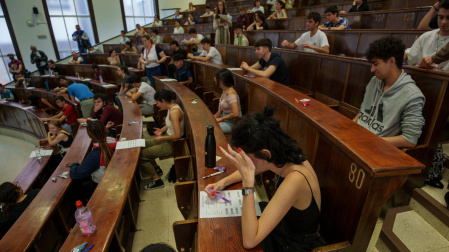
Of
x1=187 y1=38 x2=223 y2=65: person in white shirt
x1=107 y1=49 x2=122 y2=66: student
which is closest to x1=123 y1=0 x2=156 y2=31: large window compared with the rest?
x1=107 y1=49 x2=122 y2=66: student

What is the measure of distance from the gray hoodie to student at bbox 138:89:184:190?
78.9 inches

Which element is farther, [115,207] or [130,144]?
[130,144]

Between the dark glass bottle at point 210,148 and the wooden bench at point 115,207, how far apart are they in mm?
713

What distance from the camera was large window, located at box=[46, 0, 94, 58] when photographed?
8898mm

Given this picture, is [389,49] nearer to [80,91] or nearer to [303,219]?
[303,219]

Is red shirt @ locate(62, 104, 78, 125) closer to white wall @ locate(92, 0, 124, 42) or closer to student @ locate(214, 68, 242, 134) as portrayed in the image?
student @ locate(214, 68, 242, 134)

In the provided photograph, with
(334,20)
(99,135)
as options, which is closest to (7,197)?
(99,135)

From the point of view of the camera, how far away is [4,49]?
8.15 metres

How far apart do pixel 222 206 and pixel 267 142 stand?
0.43 m

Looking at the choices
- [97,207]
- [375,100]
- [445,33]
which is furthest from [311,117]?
Result: [97,207]

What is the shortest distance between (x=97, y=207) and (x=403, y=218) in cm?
217

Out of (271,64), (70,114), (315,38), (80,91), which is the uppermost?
(315,38)

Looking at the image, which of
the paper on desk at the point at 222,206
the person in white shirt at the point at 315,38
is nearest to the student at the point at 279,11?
the person in white shirt at the point at 315,38

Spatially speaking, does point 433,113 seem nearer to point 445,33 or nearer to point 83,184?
point 445,33
